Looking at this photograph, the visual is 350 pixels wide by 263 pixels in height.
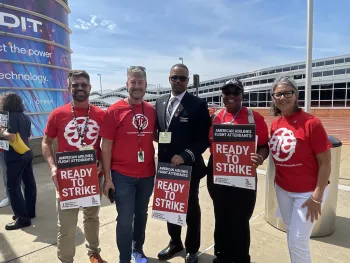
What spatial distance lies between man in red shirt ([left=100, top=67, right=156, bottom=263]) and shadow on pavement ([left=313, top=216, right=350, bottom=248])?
2.54 meters

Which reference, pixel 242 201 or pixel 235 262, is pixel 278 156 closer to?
pixel 242 201

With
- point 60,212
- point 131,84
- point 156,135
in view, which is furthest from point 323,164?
point 60,212

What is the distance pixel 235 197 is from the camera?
103 inches

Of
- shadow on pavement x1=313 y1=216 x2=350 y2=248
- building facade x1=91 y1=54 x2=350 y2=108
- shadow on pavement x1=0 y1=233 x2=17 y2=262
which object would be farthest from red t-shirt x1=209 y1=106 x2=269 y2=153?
building facade x1=91 y1=54 x2=350 y2=108

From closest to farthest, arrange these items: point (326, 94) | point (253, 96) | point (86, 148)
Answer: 1. point (86, 148)
2. point (326, 94)
3. point (253, 96)

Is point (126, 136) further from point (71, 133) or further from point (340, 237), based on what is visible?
point (340, 237)

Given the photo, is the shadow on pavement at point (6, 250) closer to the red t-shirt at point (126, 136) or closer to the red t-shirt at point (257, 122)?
the red t-shirt at point (126, 136)

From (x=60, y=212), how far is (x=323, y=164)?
7.92 ft

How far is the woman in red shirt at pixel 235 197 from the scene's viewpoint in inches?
101

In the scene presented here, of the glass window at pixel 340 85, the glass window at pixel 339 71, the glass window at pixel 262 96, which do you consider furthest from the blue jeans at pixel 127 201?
the glass window at pixel 262 96

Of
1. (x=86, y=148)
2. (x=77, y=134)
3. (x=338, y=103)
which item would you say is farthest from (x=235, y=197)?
(x=338, y=103)

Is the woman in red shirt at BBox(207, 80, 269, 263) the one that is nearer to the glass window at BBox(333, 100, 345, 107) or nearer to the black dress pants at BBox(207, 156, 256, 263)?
the black dress pants at BBox(207, 156, 256, 263)

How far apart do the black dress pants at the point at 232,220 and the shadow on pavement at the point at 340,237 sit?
1.38m

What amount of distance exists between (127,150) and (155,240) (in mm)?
1539
